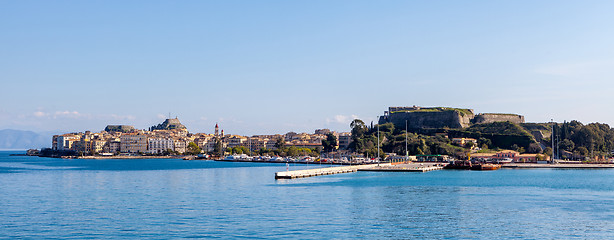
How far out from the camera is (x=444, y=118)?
154m

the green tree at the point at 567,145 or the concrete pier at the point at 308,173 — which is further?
the green tree at the point at 567,145

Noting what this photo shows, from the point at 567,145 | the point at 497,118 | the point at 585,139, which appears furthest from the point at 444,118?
the point at 585,139

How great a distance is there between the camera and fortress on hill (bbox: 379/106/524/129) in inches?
6009

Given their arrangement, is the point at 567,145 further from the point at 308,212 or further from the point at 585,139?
the point at 308,212

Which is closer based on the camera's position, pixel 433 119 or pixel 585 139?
pixel 585 139

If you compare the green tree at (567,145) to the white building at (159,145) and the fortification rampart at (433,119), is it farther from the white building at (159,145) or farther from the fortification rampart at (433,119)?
the white building at (159,145)

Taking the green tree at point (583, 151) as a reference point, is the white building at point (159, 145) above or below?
above

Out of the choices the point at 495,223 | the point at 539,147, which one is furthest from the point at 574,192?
the point at 539,147

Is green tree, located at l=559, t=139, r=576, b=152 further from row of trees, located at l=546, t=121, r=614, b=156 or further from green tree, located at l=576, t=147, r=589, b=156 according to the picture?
green tree, located at l=576, t=147, r=589, b=156

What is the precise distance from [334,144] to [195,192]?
4617 inches

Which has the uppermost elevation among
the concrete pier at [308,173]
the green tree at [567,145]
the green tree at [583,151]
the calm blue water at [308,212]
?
the green tree at [567,145]

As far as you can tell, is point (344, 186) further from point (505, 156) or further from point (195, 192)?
point (505, 156)

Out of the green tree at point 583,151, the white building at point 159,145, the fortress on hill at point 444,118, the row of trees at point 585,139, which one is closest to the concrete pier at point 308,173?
the green tree at point 583,151

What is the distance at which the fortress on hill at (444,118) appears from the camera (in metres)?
153
